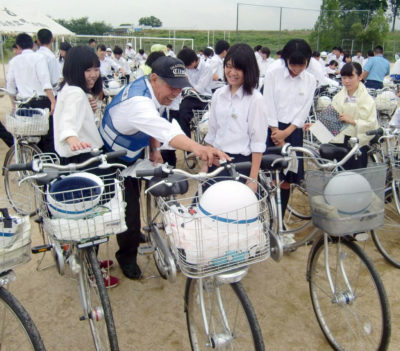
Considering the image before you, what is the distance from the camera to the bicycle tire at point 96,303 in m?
2.29

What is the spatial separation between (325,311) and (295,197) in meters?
2.34

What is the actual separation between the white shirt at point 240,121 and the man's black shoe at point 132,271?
1.33 meters

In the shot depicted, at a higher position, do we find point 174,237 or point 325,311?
point 174,237

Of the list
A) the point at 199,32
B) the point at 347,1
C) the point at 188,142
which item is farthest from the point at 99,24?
the point at 188,142

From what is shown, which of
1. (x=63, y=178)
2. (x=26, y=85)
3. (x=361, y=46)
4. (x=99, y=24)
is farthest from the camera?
(x=99, y=24)

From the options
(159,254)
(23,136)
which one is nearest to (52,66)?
(23,136)

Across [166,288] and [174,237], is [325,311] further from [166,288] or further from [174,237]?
[174,237]

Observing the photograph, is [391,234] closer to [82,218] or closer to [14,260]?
[82,218]

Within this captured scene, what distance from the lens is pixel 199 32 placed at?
5178 centimetres

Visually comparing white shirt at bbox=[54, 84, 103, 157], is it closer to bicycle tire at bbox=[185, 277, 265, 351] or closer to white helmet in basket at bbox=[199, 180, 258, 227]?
white helmet in basket at bbox=[199, 180, 258, 227]

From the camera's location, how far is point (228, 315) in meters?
2.17

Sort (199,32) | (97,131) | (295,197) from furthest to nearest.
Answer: (199,32) → (295,197) → (97,131)

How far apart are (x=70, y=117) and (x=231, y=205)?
4.18 feet

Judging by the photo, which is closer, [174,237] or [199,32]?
[174,237]
